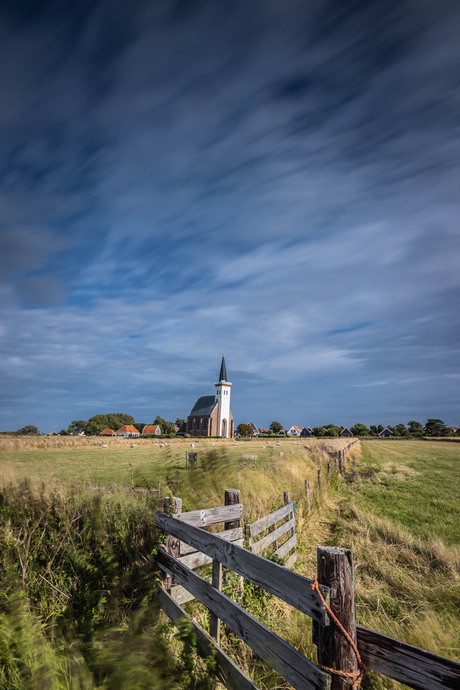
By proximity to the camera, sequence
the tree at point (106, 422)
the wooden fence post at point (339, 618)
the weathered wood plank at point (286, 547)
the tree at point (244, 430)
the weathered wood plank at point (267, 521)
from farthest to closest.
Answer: the tree at point (244, 430) → the tree at point (106, 422) → the weathered wood plank at point (286, 547) → the weathered wood plank at point (267, 521) → the wooden fence post at point (339, 618)

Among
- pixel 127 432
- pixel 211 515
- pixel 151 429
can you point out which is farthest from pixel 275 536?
pixel 151 429

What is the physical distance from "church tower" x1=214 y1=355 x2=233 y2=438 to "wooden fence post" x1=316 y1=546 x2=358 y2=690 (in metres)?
99.3

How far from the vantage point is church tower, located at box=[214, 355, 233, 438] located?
101 meters

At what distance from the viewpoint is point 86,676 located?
321cm

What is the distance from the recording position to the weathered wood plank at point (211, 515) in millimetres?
5035

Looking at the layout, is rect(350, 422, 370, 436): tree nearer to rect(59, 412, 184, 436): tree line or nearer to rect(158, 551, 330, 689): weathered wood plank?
rect(59, 412, 184, 436): tree line

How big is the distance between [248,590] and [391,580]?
276 cm

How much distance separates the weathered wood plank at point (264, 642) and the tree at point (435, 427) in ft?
365

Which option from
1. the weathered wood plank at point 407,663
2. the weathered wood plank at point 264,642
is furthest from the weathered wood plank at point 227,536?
the weathered wood plank at point 407,663

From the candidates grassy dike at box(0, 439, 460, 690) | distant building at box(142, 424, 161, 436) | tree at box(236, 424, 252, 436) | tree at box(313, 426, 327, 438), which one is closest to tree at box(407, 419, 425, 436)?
tree at box(313, 426, 327, 438)

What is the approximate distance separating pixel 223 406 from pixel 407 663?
331 ft

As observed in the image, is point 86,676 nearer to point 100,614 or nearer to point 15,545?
point 100,614

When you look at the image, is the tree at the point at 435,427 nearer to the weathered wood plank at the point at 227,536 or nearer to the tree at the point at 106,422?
the tree at the point at 106,422

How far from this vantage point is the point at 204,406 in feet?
345
